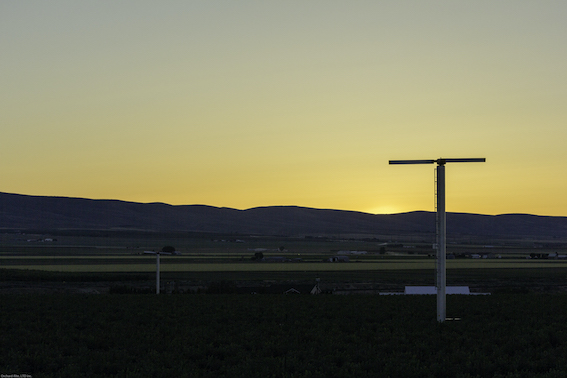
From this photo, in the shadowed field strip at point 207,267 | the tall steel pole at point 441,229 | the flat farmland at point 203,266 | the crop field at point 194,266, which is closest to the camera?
the tall steel pole at point 441,229

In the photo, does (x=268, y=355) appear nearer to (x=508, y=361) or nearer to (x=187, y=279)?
(x=508, y=361)

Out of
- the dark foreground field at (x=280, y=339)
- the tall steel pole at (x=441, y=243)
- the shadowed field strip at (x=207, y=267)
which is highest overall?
the tall steel pole at (x=441, y=243)

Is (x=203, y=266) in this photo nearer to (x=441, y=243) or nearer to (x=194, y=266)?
(x=194, y=266)

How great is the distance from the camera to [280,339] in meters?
16.8

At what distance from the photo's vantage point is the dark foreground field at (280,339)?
1343 cm

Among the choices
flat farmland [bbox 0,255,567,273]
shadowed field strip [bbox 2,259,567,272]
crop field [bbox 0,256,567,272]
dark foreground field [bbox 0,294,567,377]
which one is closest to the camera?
dark foreground field [bbox 0,294,567,377]

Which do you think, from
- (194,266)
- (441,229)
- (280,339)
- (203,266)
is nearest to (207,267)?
(203,266)

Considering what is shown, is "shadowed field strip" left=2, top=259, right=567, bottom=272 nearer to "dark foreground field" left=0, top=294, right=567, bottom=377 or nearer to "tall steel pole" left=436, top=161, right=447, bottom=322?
"dark foreground field" left=0, top=294, right=567, bottom=377

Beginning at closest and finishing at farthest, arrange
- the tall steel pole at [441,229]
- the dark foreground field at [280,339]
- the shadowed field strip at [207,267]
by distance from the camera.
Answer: the dark foreground field at [280,339] < the tall steel pole at [441,229] < the shadowed field strip at [207,267]

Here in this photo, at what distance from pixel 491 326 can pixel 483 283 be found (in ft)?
243

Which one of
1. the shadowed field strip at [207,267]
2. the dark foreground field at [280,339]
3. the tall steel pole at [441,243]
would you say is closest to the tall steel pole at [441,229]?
the tall steel pole at [441,243]

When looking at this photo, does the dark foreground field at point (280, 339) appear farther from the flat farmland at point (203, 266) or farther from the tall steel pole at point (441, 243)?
the flat farmland at point (203, 266)

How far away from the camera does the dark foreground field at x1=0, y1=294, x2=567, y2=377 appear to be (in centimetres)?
1343

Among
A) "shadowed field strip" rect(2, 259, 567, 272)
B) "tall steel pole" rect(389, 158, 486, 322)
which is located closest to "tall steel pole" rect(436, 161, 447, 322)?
"tall steel pole" rect(389, 158, 486, 322)
